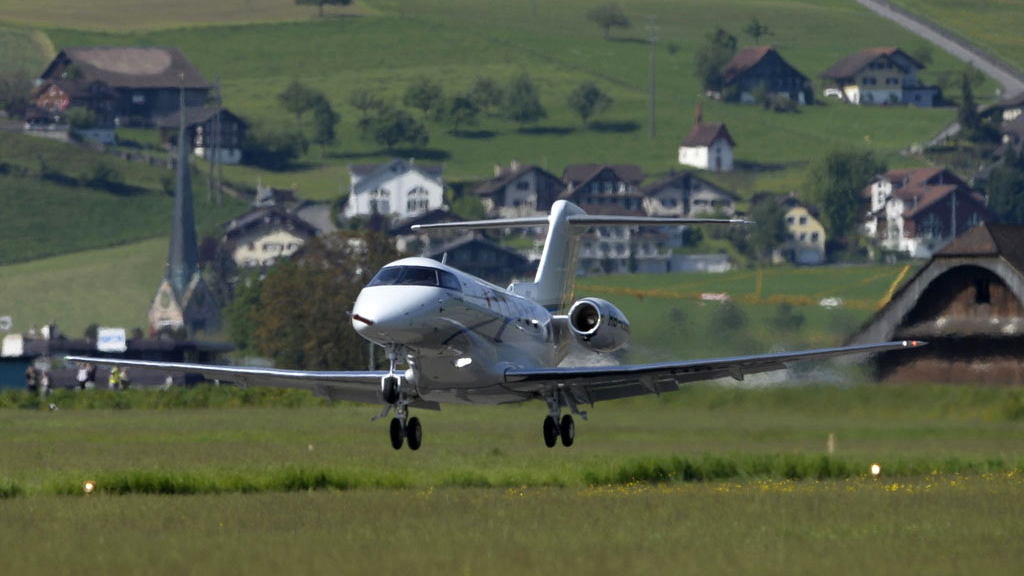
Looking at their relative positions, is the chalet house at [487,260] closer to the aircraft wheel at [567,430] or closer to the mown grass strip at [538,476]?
the aircraft wheel at [567,430]

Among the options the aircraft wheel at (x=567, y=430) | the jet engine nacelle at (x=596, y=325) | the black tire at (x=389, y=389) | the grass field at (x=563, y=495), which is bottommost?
the grass field at (x=563, y=495)

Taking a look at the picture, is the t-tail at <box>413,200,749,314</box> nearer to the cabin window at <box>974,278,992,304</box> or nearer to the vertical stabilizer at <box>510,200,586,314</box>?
the vertical stabilizer at <box>510,200,586,314</box>

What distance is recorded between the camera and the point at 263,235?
200 metres

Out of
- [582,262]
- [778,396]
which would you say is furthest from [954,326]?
[582,262]

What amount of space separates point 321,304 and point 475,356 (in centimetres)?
Result: 6795

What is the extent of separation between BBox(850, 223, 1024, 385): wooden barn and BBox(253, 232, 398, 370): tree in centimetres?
4249

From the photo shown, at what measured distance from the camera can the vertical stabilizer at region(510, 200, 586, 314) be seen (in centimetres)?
4000

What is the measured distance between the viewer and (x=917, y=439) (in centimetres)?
4038

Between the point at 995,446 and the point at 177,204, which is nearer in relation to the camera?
the point at 995,446

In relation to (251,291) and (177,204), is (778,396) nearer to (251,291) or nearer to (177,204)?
(251,291)

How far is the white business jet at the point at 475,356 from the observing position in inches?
1193

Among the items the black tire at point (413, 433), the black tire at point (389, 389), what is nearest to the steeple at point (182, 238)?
the black tire at point (413, 433)

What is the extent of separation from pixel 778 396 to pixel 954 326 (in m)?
13.9

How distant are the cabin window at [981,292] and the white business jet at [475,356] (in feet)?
77.5
